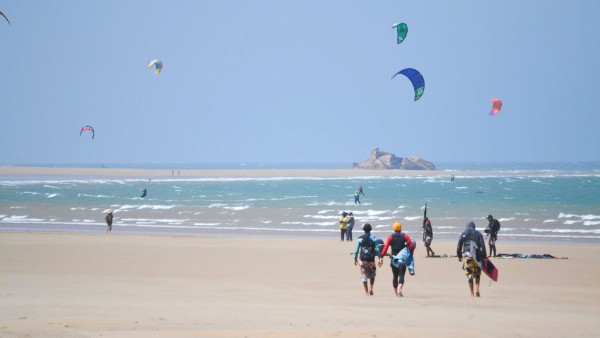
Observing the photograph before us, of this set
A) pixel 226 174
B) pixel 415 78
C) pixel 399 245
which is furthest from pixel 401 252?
pixel 226 174

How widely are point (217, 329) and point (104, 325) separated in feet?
3.73

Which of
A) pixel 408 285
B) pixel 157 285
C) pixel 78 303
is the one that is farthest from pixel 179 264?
pixel 78 303

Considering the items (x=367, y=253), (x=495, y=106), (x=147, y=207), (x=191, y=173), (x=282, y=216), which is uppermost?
(x=495, y=106)

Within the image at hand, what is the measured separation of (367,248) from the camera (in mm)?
11383

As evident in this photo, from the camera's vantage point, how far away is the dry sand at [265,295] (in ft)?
26.9

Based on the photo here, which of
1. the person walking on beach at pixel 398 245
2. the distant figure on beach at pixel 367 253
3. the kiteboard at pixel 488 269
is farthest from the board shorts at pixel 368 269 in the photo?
the kiteboard at pixel 488 269

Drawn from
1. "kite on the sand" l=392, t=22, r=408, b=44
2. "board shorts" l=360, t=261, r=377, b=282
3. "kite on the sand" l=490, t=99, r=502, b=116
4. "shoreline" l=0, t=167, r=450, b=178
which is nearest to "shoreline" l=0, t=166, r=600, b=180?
"shoreline" l=0, t=167, r=450, b=178

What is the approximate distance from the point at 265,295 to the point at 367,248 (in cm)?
159

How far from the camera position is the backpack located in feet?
37.3

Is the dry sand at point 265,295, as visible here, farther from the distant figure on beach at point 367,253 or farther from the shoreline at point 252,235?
the shoreline at point 252,235

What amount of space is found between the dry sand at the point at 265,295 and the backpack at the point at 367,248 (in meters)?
0.57

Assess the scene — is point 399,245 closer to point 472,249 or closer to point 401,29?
point 472,249

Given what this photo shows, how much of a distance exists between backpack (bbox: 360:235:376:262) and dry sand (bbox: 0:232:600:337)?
566mm

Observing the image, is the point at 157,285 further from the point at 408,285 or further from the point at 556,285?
the point at 556,285
